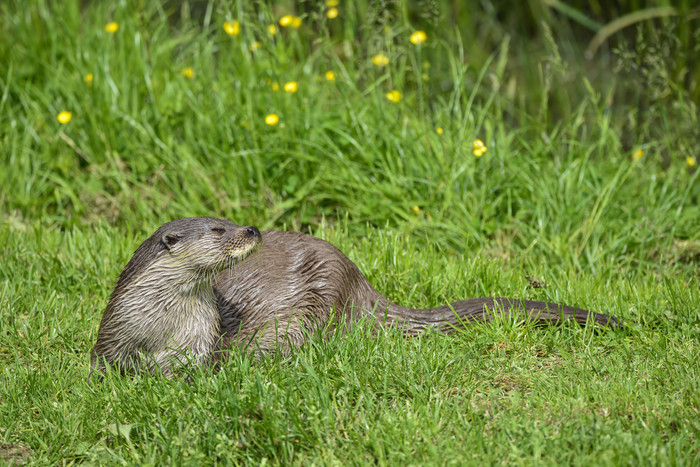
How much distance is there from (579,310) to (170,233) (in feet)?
5.41

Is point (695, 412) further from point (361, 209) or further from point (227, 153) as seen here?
point (227, 153)

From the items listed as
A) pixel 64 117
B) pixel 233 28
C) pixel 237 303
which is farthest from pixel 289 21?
pixel 237 303

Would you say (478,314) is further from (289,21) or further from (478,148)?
(289,21)

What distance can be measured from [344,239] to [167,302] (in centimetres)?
136

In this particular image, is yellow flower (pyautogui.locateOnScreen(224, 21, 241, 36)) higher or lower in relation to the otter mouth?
higher

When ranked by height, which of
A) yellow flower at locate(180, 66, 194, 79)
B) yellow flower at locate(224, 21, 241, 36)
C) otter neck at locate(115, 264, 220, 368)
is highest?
yellow flower at locate(224, 21, 241, 36)

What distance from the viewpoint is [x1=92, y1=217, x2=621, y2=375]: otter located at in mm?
2844

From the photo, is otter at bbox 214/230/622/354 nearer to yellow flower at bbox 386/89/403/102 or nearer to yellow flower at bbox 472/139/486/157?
yellow flower at bbox 472/139/486/157

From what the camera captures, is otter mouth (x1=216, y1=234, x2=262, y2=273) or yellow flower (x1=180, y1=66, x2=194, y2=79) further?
yellow flower (x1=180, y1=66, x2=194, y2=79)

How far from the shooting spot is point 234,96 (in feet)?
16.6

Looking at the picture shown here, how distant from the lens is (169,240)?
112 inches

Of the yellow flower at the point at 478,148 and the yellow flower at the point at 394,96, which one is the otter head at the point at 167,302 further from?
the yellow flower at the point at 394,96

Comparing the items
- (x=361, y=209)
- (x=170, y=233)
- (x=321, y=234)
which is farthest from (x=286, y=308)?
(x=361, y=209)

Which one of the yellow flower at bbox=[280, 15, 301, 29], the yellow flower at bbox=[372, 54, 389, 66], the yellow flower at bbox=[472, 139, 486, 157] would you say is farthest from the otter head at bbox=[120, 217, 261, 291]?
the yellow flower at bbox=[372, 54, 389, 66]
